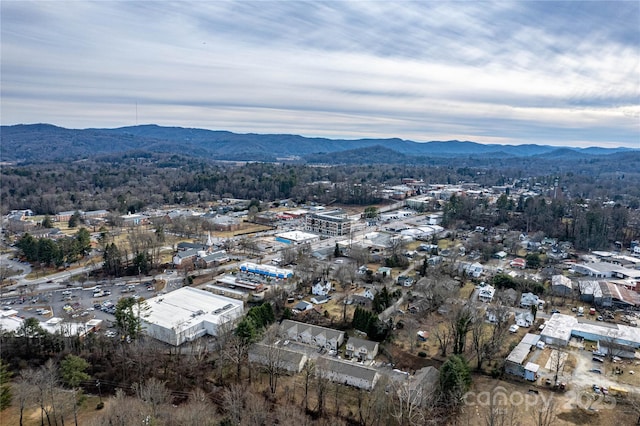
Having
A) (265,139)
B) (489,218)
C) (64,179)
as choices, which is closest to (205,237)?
(489,218)

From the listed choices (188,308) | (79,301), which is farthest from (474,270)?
(79,301)

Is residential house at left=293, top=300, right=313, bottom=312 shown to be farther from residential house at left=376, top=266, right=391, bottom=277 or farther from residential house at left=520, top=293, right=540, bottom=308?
residential house at left=520, top=293, right=540, bottom=308

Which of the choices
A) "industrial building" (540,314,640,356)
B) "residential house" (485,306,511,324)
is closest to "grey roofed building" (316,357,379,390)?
"residential house" (485,306,511,324)

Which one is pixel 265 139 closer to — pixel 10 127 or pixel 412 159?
pixel 412 159

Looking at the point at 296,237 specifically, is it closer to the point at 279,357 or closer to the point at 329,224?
the point at 329,224

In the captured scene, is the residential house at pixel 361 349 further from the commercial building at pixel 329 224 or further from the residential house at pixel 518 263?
the commercial building at pixel 329 224
